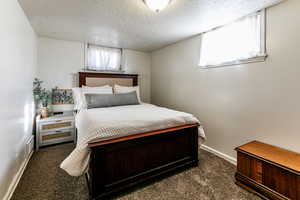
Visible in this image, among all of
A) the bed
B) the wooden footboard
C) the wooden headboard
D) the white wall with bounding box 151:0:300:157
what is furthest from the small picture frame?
the white wall with bounding box 151:0:300:157

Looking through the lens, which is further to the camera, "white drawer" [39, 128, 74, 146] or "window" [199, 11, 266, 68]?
"white drawer" [39, 128, 74, 146]

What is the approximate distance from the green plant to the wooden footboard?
203 centimetres

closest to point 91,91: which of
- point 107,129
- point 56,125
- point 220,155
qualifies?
point 56,125

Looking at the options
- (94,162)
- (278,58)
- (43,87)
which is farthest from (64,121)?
(278,58)

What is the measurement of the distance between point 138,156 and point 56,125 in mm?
2025

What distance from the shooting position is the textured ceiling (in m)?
1.77

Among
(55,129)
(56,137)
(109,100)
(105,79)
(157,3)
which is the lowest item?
(56,137)

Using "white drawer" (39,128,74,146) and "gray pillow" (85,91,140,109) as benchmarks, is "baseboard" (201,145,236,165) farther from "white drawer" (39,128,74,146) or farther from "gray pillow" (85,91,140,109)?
"white drawer" (39,128,74,146)

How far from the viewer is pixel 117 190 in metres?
1.51

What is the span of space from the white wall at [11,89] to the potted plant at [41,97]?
2.70ft

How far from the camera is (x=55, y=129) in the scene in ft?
8.98

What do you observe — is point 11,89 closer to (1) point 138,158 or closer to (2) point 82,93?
(2) point 82,93

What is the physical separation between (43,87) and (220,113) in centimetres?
361

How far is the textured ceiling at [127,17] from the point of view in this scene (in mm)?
1774
